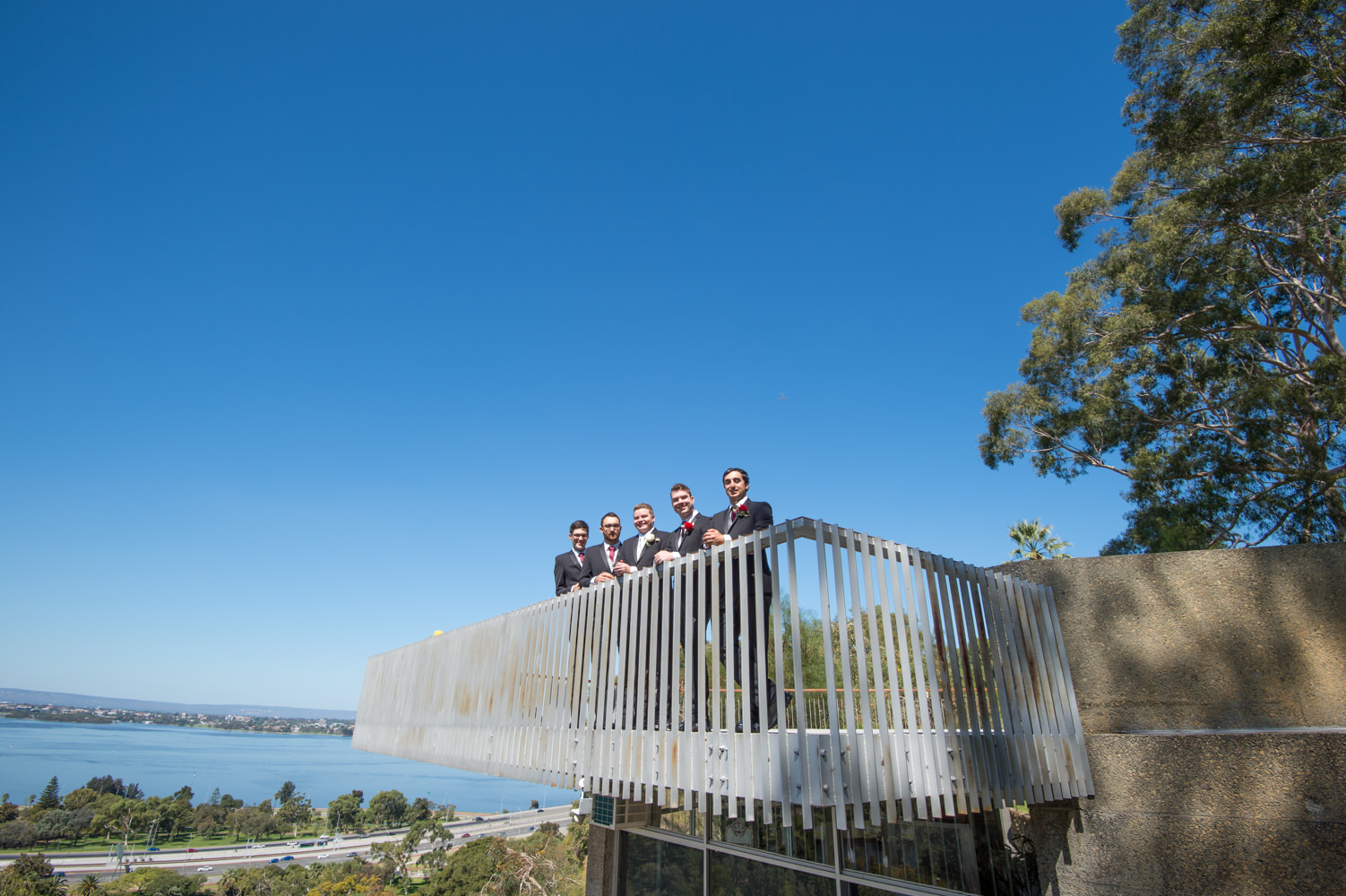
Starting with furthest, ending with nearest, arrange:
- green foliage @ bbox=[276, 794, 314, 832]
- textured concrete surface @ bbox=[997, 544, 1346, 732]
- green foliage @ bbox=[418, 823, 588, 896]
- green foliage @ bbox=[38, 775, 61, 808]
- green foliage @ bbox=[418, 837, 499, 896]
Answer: green foliage @ bbox=[276, 794, 314, 832], green foliage @ bbox=[38, 775, 61, 808], green foliage @ bbox=[418, 837, 499, 896], green foliage @ bbox=[418, 823, 588, 896], textured concrete surface @ bbox=[997, 544, 1346, 732]

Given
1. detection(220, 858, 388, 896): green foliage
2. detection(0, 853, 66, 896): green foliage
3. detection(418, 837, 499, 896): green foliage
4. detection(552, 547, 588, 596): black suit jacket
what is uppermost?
detection(552, 547, 588, 596): black suit jacket

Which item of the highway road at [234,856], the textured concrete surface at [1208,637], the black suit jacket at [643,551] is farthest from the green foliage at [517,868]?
the highway road at [234,856]

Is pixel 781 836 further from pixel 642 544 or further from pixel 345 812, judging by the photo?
pixel 345 812

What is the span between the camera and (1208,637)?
5055 mm

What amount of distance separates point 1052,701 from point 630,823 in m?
5.66

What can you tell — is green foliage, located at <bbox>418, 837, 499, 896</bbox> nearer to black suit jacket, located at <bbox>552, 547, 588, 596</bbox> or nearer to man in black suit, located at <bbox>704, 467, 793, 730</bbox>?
black suit jacket, located at <bbox>552, 547, 588, 596</bbox>

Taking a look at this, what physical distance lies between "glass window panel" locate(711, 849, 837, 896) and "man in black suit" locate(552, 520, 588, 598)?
322cm

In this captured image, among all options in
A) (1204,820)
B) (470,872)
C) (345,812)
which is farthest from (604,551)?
(345,812)

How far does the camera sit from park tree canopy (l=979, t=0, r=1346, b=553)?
1026 cm

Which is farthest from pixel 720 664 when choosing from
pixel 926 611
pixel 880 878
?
pixel 880 878

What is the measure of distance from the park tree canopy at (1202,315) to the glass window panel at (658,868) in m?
12.0

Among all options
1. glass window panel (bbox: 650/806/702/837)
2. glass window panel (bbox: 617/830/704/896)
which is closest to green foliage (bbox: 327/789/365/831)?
glass window panel (bbox: 617/830/704/896)

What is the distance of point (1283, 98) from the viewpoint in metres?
9.35

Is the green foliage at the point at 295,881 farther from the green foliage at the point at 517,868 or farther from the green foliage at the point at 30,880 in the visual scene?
the green foliage at the point at 517,868
